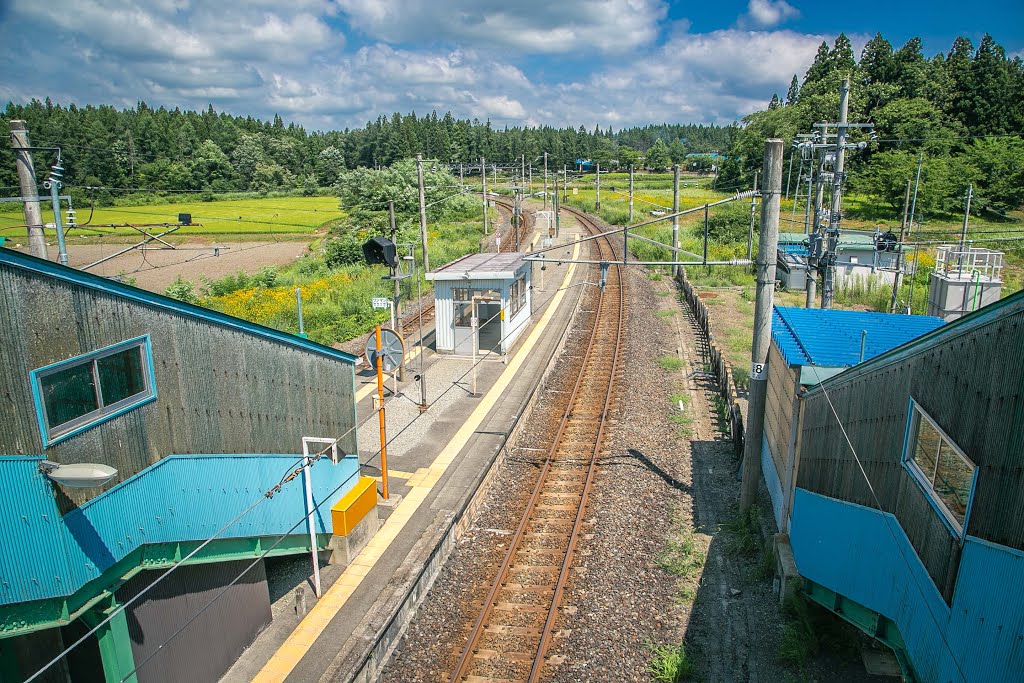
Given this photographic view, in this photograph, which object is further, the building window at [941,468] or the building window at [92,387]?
the building window at [92,387]

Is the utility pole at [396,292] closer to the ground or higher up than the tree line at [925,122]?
closer to the ground

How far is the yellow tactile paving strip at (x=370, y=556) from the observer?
8281mm

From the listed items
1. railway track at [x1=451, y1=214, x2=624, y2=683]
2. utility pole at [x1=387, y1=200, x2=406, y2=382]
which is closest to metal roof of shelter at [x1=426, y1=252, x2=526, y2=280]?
utility pole at [x1=387, y1=200, x2=406, y2=382]

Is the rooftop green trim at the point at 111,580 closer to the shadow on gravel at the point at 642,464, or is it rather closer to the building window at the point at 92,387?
the building window at the point at 92,387

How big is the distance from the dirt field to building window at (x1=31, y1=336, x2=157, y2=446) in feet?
103

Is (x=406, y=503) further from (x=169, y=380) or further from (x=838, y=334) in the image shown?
(x=838, y=334)

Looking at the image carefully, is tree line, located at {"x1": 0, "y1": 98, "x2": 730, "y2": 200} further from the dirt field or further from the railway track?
the railway track

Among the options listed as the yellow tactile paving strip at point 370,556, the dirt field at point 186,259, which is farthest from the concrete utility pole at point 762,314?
the dirt field at point 186,259

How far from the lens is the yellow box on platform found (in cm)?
1020

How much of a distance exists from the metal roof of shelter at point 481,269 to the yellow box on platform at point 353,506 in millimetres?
9796

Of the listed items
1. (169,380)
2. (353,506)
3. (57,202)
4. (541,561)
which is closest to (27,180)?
(57,202)

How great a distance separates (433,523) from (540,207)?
56102 mm

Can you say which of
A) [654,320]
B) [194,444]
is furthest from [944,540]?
[654,320]

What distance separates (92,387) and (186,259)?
118ft
